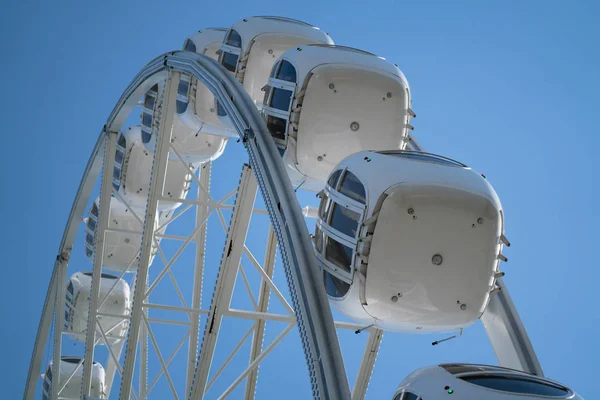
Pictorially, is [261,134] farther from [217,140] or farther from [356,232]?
[217,140]

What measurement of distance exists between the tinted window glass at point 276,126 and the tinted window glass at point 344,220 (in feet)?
8.91

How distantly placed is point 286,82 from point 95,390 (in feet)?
56.2

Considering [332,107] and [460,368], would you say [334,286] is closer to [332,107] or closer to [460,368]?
[460,368]

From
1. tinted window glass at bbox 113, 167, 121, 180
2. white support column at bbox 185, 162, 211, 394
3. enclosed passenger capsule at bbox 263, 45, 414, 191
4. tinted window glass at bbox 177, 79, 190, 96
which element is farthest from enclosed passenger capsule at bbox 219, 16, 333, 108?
tinted window glass at bbox 113, 167, 121, 180

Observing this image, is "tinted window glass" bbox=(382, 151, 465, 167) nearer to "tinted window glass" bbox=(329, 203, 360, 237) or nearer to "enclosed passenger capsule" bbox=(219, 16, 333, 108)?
"tinted window glass" bbox=(329, 203, 360, 237)

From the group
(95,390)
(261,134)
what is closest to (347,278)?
(261,134)

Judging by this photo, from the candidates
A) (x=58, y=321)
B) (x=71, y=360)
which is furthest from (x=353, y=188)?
(x=71, y=360)

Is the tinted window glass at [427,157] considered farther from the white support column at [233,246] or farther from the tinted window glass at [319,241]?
the white support column at [233,246]

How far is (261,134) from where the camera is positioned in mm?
12492

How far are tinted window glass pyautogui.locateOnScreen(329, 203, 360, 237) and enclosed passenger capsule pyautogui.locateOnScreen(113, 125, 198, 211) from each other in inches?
474

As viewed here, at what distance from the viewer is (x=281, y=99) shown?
42.0 ft

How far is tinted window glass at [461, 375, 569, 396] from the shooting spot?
8.62m

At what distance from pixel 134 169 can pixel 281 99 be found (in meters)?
10.6

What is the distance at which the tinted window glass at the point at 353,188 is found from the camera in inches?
392
